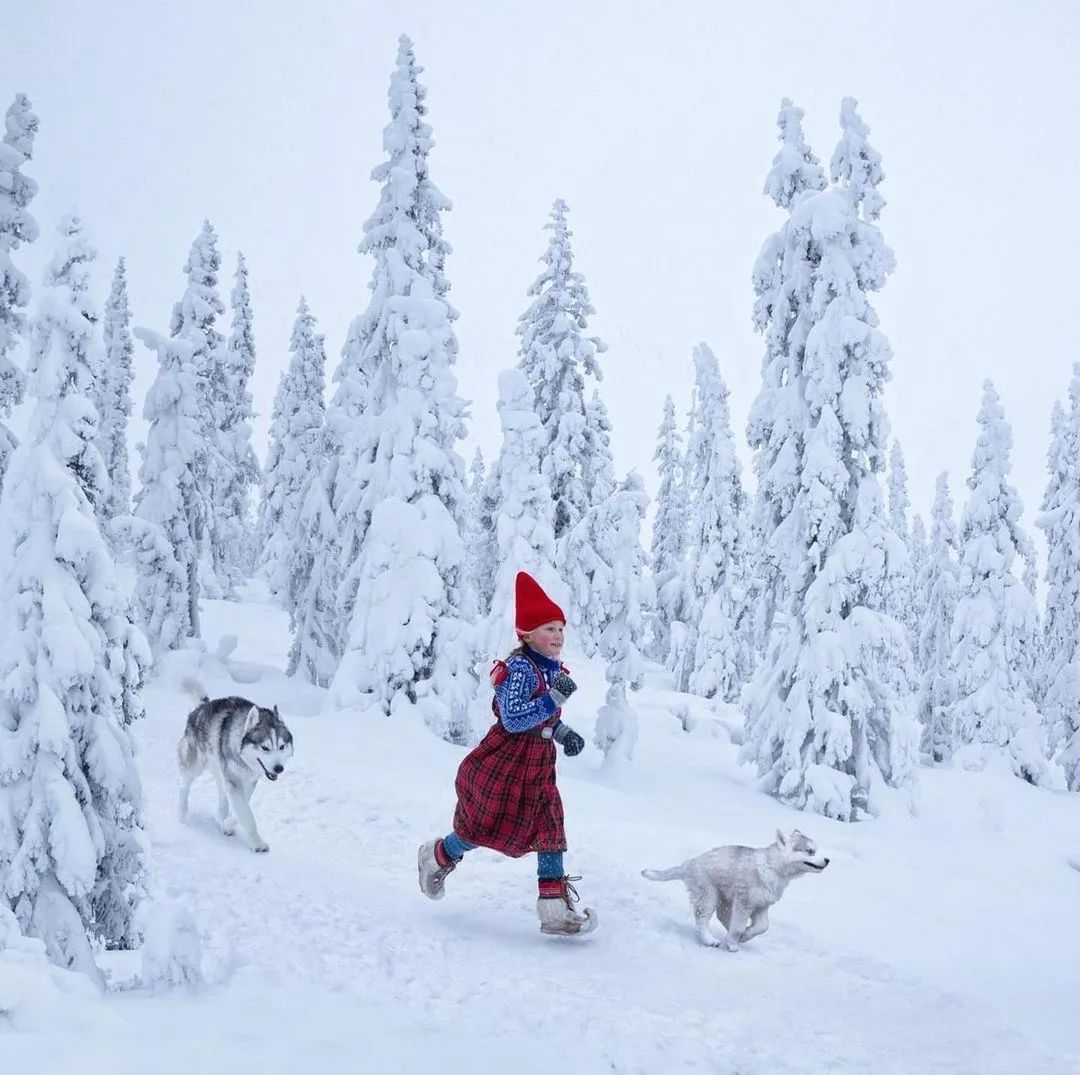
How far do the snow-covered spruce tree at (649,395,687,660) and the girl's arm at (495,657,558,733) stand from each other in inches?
1511

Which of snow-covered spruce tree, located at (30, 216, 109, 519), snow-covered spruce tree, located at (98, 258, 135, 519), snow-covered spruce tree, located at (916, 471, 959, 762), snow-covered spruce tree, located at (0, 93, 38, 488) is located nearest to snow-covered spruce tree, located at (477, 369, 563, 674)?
snow-covered spruce tree, located at (0, 93, 38, 488)

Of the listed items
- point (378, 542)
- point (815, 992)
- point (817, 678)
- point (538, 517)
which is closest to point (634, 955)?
point (815, 992)

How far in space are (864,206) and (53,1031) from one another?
60.2ft

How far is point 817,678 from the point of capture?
16.6m

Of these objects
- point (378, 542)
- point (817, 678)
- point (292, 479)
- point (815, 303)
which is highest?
point (815, 303)

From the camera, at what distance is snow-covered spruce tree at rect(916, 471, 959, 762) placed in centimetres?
3419

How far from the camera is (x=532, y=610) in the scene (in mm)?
5941

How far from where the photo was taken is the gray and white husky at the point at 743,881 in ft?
19.9

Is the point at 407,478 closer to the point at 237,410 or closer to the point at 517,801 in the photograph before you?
the point at 517,801

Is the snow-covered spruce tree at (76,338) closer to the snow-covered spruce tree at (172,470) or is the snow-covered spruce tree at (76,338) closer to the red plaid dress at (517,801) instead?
the red plaid dress at (517,801)

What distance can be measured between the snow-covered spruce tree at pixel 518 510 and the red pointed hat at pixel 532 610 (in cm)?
1371

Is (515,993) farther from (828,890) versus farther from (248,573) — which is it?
(248,573)

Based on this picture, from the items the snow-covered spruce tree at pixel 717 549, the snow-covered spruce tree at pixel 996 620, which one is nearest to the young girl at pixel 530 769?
the snow-covered spruce tree at pixel 996 620

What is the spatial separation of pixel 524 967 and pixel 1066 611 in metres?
28.3
